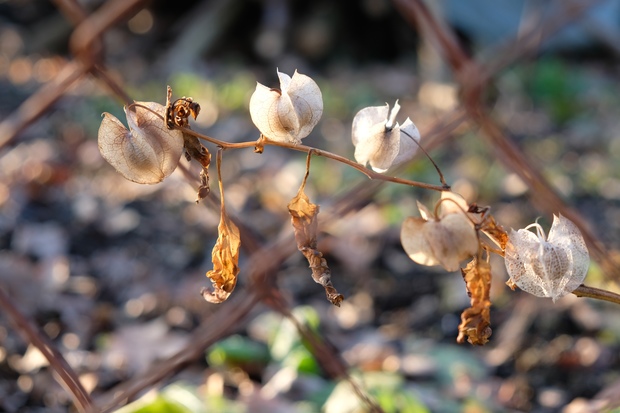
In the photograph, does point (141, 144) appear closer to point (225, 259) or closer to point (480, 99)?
point (225, 259)

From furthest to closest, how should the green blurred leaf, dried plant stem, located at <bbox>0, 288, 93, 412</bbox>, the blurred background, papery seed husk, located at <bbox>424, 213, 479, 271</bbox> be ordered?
the green blurred leaf < the blurred background < dried plant stem, located at <bbox>0, 288, 93, 412</bbox> < papery seed husk, located at <bbox>424, 213, 479, 271</bbox>

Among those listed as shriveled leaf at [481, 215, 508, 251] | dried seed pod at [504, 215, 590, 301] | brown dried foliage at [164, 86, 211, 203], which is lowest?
dried seed pod at [504, 215, 590, 301]

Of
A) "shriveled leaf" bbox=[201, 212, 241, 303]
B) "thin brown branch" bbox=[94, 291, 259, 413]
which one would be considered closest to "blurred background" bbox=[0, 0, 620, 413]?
"thin brown branch" bbox=[94, 291, 259, 413]

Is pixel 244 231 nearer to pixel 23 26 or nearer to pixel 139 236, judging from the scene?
pixel 139 236

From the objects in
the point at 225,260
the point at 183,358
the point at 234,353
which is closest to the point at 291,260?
the point at 234,353

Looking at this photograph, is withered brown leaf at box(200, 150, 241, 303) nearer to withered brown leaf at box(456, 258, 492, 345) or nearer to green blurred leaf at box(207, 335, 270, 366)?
withered brown leaf at box(456, 258, 492, 345)

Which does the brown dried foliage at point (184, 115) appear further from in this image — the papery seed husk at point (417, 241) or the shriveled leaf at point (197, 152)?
the papery seed husk at point (417, 241)

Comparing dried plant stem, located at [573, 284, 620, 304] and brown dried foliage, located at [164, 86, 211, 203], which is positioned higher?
brown dried foliage, located at [164, 86, 211, 203]

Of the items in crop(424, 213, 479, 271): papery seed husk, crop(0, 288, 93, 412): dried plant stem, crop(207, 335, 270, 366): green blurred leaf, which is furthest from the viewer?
crop(207, 335, 270, 366): green blurred leaf

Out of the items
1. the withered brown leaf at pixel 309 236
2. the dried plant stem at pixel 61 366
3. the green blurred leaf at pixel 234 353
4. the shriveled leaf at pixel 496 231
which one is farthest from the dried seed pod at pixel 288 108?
the green blurred leaf at pixel 234 353
